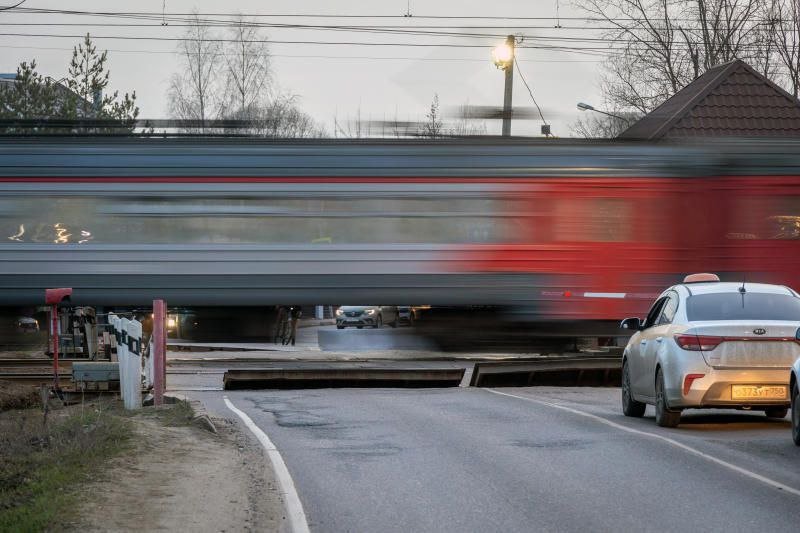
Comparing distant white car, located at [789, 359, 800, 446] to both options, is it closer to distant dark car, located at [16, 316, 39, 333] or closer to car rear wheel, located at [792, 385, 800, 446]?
car rear wheel, located at [792, 385, 800, 446]

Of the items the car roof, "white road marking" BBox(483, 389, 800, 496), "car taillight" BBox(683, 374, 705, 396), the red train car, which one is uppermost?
the red train car

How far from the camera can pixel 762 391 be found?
13156mm

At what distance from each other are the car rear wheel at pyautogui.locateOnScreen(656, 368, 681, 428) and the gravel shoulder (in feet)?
13.6

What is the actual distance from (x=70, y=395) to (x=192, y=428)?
6755 mm

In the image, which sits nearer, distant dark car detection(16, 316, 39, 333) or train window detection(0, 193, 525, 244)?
train window detection(0, 193, 525, 244)

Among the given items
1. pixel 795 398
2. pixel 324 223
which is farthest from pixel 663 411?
pixel 324 223

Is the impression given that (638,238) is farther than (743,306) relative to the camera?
Yes

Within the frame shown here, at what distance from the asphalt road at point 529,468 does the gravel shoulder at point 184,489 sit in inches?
14.8

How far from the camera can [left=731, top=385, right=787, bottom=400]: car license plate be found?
13.1 meters

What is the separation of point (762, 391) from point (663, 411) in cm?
106

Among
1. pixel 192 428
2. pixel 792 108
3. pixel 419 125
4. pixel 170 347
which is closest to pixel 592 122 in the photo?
pixel 792 108

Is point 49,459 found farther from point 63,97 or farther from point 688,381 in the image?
A: point 63,97

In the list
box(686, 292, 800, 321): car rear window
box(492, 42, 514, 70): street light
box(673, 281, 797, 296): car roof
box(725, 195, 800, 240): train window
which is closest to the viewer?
box(686, 292, 800, 321): car rear window

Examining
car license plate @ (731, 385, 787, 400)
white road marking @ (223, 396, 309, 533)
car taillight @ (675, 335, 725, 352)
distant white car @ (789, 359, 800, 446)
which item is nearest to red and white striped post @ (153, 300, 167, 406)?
white road marking @ (223, 396, 309, 533)
